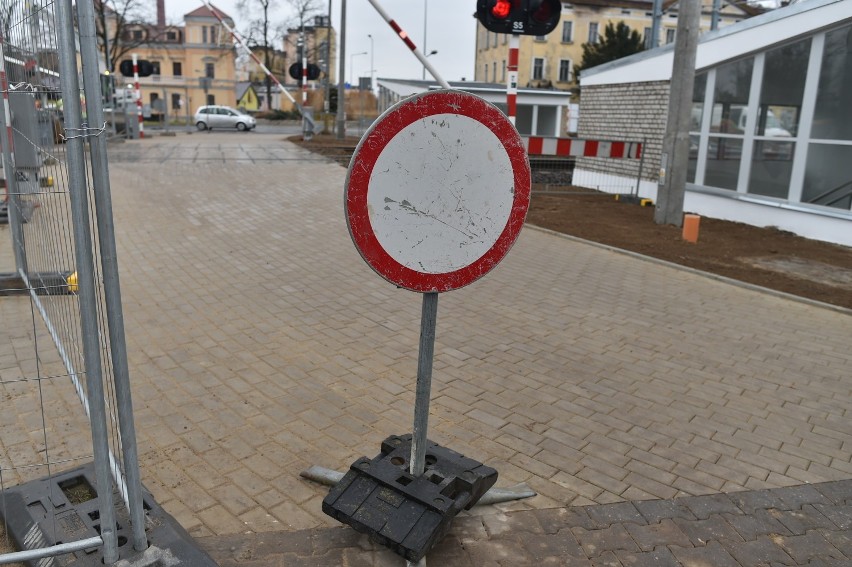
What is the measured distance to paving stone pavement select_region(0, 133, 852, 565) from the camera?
3547 mm

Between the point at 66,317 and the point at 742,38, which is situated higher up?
the point at 742,38

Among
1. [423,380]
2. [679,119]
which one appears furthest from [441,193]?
[679,119]

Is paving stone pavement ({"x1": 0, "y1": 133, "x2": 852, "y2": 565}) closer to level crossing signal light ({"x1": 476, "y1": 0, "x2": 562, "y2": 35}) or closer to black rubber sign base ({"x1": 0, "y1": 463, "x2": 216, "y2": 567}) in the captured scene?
black rubber sign base ({"x1": 0, "y1": 463, "x2": 216, "y2": 567})

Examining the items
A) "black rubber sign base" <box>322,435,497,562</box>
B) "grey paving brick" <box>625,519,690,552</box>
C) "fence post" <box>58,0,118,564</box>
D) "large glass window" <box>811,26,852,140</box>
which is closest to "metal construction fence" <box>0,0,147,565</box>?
"fence post" <box>58,0,118,564</box>

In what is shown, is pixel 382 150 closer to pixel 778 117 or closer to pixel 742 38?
pixel 778 117

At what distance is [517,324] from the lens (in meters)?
6.30

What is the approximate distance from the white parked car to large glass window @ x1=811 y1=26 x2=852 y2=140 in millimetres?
34275

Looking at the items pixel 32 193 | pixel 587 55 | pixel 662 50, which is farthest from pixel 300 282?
pixel 587 55

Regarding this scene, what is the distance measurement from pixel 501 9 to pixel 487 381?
4414mm

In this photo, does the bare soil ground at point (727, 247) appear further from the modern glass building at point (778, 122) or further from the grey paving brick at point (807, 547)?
the grey paving brick at point (807, 547)

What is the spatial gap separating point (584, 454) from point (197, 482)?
2.12 meters

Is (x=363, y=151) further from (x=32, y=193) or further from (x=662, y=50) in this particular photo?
(x=662, y=50)

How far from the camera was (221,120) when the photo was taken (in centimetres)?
4059

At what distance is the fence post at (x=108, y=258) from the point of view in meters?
2.17
